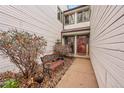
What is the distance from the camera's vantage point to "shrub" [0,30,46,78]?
2934 mm

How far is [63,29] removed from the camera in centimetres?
1224

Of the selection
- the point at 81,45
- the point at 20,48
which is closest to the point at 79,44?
the point at 81,45

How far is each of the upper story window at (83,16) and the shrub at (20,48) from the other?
28.5 feet

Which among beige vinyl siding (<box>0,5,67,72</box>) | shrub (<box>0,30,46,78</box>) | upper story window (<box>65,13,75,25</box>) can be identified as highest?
upper story window (<box>65,13,75,25</box>)

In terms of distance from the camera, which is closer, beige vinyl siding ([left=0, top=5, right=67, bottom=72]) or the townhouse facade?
the townhouse facade

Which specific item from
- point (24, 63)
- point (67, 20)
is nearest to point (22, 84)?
point (24, 63)

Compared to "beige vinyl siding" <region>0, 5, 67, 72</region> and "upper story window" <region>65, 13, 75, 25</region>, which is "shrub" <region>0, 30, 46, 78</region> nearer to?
"beige vinyl siding" <region>0, 5, 67, 72</region>

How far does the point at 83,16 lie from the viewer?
11.0m

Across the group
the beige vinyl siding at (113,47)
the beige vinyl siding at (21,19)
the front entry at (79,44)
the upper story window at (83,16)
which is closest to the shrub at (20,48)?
the beige vinyl siding at (21,19)

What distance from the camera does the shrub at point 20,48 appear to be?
9.62 feet

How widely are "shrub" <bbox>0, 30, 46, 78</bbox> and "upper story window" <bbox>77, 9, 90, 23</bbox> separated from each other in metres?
8.70

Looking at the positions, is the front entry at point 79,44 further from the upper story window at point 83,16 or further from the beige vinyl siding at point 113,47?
the beige vinyl siding at point 113,47

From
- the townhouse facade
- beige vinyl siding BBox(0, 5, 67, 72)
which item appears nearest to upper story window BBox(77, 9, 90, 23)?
the townhouse facade
